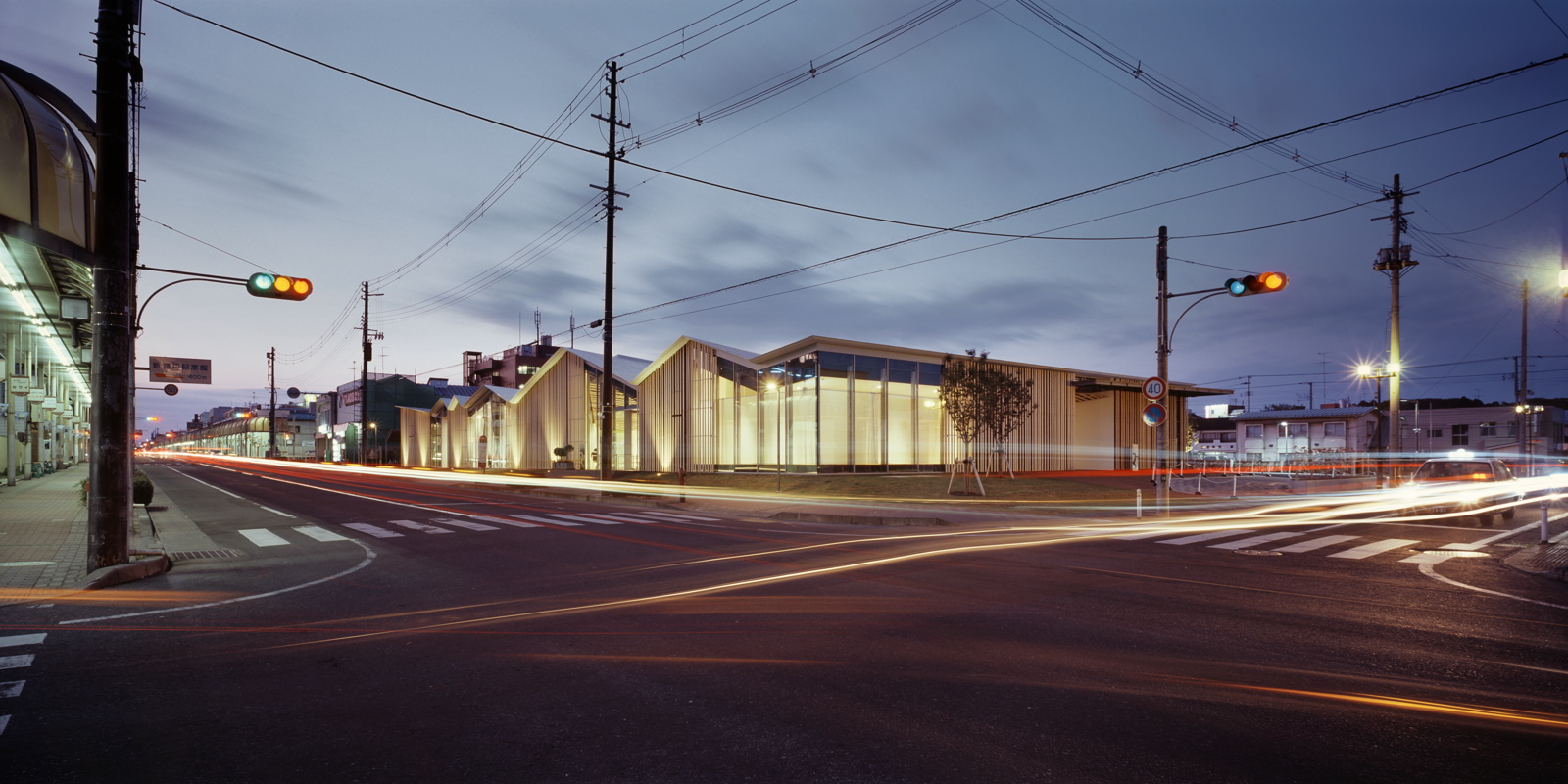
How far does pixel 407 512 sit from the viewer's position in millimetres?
21453

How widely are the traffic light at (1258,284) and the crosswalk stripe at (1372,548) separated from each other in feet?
19.3

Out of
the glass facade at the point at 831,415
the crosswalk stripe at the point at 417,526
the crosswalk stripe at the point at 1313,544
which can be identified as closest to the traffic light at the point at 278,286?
the crosswalk stripe at the point at 417,526

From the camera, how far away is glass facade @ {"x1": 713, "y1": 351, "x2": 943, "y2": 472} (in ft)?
107

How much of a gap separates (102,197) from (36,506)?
1680cm

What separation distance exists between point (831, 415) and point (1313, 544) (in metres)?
20.1

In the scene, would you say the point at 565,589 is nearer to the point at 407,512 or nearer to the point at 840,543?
the point at 840,543

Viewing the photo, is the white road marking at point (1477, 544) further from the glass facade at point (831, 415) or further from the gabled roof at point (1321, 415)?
the gabled roof at point (1321, 415)

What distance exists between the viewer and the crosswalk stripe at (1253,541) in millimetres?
13867

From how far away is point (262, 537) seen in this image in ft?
52.3

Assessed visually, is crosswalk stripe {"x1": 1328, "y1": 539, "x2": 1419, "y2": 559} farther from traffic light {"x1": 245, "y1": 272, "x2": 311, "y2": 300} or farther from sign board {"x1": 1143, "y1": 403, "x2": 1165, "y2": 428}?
traffic light {"x1": 245, "y1": 272, "x2": 311, "y2": 300}

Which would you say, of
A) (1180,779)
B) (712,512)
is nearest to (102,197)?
(1180,779)

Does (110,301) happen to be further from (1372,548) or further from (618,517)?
(1372,548)

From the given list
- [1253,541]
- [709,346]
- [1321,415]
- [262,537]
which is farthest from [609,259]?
[1321,415]

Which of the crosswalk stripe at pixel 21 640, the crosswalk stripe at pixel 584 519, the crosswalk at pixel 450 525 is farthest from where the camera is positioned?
the crosswalk stripe at pixel 584 519
